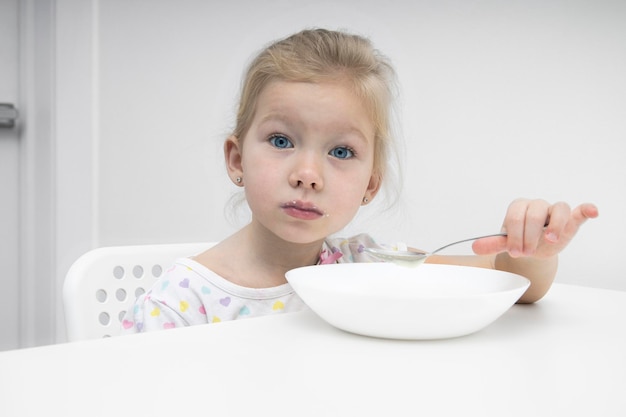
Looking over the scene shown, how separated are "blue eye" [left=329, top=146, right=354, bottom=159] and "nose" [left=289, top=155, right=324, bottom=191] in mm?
39

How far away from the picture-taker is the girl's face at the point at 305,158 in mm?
790

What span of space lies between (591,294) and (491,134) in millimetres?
757

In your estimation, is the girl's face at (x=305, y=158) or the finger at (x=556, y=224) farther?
the girl's face at (x=305, y=158)

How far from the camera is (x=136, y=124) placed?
1651 mm

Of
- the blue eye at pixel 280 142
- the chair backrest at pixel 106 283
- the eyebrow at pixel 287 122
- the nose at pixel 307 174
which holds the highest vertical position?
the eyebrow at pixel 287 122

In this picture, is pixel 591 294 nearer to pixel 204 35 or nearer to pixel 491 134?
pixel 491 134

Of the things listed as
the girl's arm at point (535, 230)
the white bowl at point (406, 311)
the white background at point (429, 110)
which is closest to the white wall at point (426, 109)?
the white background at point (429, 110)

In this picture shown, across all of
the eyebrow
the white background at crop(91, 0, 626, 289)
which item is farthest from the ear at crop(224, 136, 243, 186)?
the white background at crop(91, 0, 626, 289)

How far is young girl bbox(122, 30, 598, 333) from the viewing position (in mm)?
789

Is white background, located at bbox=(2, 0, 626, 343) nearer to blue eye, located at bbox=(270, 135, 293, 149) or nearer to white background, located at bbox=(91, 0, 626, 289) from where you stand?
white background, located at bbox=(91, 0, 626, 289)

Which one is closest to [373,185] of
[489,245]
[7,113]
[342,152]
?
[342,152]

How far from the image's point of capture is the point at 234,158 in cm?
96

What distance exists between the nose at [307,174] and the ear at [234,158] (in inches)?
7.2

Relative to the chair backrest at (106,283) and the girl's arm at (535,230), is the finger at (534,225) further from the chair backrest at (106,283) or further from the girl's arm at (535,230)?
the chair backrest at (106,283)
